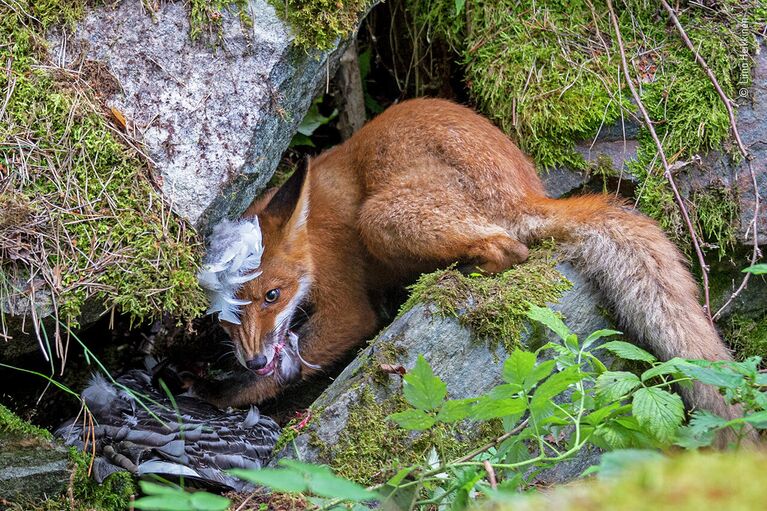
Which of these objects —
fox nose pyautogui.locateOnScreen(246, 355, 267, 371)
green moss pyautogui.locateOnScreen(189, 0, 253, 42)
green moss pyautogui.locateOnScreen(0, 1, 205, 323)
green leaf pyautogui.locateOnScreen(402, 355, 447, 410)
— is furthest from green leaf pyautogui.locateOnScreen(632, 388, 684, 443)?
green moss pyautogui.locateOnScreen(189, 0, 253, 42)

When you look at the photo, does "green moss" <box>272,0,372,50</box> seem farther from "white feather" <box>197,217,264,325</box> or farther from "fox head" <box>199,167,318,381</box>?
"white feather" <box>197,217,264,325</box>

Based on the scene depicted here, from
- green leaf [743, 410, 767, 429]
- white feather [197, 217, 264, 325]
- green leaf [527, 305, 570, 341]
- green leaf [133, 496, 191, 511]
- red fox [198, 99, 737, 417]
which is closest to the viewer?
green leaf [133, 496, 191, 511]

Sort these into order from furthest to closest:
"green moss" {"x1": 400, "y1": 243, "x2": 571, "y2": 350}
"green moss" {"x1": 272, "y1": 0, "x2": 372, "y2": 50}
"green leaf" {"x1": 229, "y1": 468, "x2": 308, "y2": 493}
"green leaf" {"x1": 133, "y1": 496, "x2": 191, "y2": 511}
Answer: "green moss" {"x1": 272, "y1": 0, "x2": 372, "y2": 50}
"green moss" {"x1": 400, "y1": 243, "x2": 571, "y2": 350}
"green leaf" {"x1": 229, "y1": 468, "x2": 308, "y2": 493}
"green leaf" {"x1": 133, "y1": 496, "x2": 191, "y2": 511}

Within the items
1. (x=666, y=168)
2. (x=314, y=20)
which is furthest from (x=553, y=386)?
(x=666, y=168)

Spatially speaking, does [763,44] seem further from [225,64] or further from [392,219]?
[225,64]

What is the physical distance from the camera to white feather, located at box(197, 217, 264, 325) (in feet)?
17.2

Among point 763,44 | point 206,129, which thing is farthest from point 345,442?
point 763,44

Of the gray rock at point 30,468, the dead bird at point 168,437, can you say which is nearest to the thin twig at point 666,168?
the dead bird at point 168,437

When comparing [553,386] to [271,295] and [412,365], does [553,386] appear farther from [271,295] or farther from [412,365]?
[271,295]

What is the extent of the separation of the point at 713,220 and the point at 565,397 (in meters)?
2.26

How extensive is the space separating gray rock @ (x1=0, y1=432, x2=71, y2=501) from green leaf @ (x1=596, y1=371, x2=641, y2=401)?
303 cm

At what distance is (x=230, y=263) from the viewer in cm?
541

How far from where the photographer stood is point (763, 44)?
6.44m

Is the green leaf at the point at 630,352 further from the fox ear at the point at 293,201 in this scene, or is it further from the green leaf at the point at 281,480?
the fox ear at the point at 293,201
